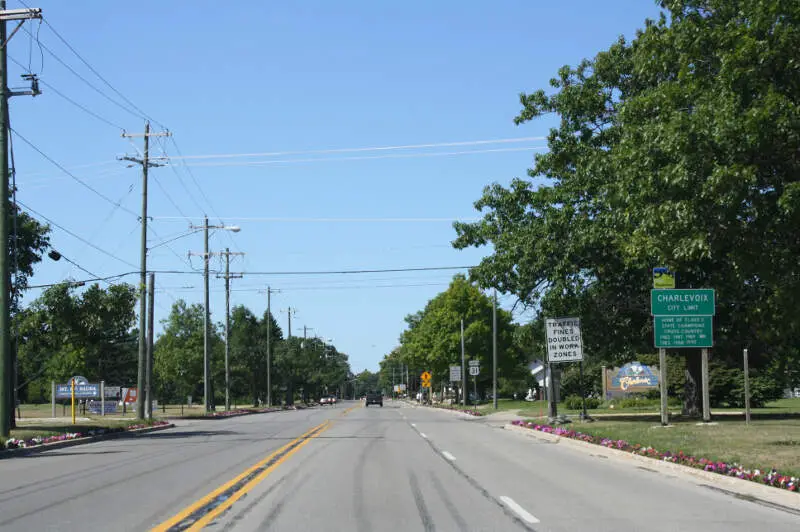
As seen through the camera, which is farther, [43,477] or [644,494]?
[43,477]

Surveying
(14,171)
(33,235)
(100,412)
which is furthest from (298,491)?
(100,412)

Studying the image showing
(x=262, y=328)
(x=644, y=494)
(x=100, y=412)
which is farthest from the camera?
(x=262, y=328)

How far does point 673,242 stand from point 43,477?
1258 cm

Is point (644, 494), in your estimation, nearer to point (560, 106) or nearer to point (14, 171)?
point (560, 106)

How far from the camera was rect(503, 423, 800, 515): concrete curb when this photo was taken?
11484 millimetres

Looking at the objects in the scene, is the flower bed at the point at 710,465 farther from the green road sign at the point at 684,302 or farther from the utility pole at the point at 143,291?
→ the utility pole at the point at 143,291

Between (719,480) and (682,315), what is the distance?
10.7 meters

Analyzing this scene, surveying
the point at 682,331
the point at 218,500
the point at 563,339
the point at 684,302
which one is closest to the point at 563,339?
the point at 563,339

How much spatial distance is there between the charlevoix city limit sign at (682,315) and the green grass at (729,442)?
246cm

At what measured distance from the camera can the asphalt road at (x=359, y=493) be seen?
384 inches

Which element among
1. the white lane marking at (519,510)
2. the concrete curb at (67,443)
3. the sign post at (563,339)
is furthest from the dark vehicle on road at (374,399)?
the white lane marking at (519,510)

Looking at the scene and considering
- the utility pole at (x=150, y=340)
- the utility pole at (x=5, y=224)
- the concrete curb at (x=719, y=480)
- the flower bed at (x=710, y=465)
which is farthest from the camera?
the utility pole at (x=150, y=340)

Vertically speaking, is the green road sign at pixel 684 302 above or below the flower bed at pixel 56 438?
above

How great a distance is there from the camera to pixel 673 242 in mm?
→ 16875
